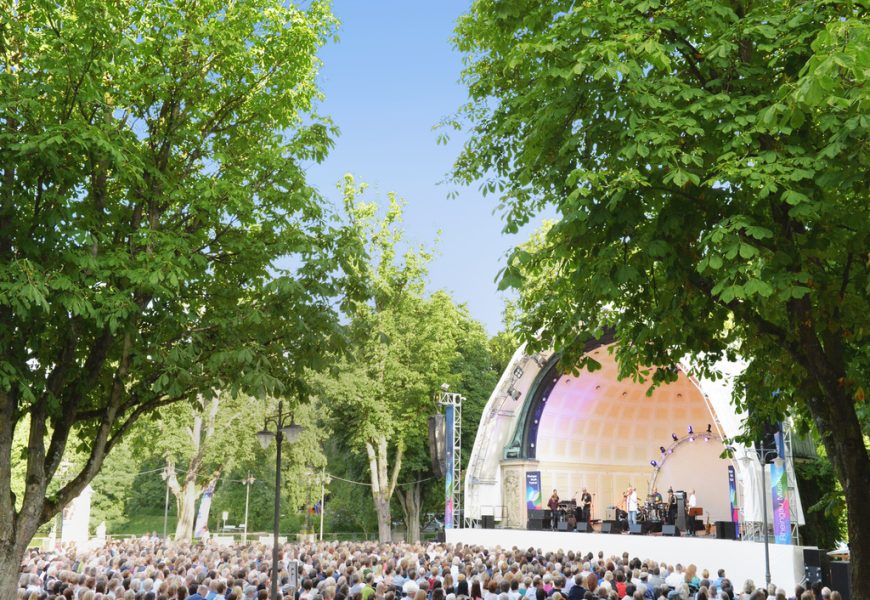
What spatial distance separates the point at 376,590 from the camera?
11.2m

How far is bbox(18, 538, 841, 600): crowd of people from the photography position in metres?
10.7

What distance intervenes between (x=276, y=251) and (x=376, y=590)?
16.4 ft

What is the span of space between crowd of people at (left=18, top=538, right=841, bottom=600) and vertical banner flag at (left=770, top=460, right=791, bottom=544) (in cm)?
162

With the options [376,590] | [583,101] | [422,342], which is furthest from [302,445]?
[583,101]

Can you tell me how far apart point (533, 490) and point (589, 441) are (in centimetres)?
372

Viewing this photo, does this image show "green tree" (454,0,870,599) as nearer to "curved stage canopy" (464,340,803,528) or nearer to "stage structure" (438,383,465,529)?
"curved stage canopy" (464,340,803,528)

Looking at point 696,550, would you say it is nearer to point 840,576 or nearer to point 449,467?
point 840,576

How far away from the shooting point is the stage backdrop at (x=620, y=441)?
2866 centimetres

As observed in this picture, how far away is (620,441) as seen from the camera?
31.0 m

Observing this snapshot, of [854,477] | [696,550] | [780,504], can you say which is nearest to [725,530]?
[696,550]

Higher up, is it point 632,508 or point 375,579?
point 632,508

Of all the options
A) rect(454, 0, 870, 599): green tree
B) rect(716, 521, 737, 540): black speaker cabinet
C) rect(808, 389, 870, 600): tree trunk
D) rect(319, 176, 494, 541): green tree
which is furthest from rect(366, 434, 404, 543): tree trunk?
rect(808, 389, 870, 600): tree trunk

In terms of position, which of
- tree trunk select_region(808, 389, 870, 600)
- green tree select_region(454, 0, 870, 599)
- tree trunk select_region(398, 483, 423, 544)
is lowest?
tree trunk select_region(398, 483, 423, 544)

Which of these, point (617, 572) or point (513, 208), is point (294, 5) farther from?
point (617, 572)
